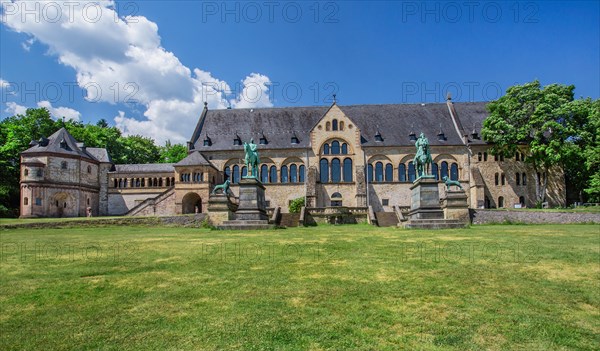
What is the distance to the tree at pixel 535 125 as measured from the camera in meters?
38.6

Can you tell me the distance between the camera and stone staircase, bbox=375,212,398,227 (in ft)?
102

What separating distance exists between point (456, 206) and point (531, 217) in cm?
852

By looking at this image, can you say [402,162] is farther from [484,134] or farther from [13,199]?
[13,199]

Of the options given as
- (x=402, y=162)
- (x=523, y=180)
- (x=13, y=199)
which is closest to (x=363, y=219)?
(x=402, y=162)

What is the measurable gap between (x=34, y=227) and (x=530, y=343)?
33594mm

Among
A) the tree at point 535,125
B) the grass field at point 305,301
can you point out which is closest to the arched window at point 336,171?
the tree at point 535,125

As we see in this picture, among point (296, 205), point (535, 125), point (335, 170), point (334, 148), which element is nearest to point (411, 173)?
point (335, 170)

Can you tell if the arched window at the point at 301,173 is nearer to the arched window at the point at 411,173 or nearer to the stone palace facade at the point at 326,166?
the stone palace facade at the point at 326,166

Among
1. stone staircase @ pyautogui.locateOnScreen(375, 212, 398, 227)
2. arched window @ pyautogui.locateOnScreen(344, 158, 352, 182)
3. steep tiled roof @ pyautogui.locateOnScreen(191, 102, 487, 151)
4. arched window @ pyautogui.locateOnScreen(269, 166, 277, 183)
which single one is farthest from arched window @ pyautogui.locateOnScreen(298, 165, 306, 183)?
stone staircase @ pyautogui.locateOnScreen(375, 212, 398, 227)

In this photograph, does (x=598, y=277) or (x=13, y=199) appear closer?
(x=598, y=277)

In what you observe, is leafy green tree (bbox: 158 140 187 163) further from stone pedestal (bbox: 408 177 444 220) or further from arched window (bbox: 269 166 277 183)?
stone pedestal (bbox: 408 177 444 220)

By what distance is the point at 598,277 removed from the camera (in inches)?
324

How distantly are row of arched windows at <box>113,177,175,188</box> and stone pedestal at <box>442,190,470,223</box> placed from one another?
3714 cm

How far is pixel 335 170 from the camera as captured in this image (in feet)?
150
